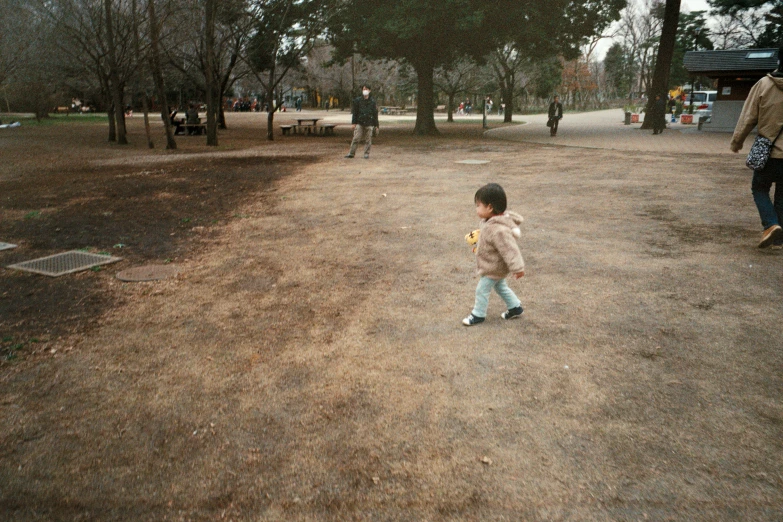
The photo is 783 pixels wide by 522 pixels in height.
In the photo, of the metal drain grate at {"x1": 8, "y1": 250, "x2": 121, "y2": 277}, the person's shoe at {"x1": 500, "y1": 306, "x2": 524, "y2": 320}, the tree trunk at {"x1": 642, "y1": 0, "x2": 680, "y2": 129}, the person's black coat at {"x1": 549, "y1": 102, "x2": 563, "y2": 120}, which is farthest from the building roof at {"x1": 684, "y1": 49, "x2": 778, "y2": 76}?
the metal drain grate at {"x1": 8, "y1": 250, "x2": 121, "y2": 277}

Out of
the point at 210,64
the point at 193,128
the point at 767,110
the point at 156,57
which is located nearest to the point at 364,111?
the point at 156,57

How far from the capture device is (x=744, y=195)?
401 inches

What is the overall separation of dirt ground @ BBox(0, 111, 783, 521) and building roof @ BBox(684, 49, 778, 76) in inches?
878

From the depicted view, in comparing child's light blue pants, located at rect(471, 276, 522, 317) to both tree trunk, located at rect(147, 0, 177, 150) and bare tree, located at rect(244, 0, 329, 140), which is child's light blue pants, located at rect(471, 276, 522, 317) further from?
bare tree, located at rect(244, 0, 329, 140)

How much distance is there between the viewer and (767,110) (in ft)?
21.4

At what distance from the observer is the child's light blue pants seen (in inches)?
184

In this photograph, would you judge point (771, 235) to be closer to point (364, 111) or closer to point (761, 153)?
point (761, 153)

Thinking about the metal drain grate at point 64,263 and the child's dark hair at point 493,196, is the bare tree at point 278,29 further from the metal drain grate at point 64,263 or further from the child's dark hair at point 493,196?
the child's dark hair at point 493,196

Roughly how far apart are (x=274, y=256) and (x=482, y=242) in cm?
312

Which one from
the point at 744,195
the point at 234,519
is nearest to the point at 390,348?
the point at 234,519

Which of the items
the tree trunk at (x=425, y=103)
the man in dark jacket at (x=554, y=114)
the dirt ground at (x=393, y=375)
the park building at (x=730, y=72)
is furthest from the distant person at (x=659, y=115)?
the dirt ground at (x=393, y=375)

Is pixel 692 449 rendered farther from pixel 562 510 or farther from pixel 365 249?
pixel 365 249

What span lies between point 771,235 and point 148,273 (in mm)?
6947

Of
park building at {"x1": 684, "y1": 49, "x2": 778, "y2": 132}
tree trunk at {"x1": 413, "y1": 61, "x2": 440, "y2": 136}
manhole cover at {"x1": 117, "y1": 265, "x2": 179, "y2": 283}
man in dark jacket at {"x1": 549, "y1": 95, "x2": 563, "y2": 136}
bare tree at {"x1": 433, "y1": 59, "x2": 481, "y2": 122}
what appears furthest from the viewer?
bare tree at {"x1": 433, "y1": 59, "x2": 481, "y2": 122}
